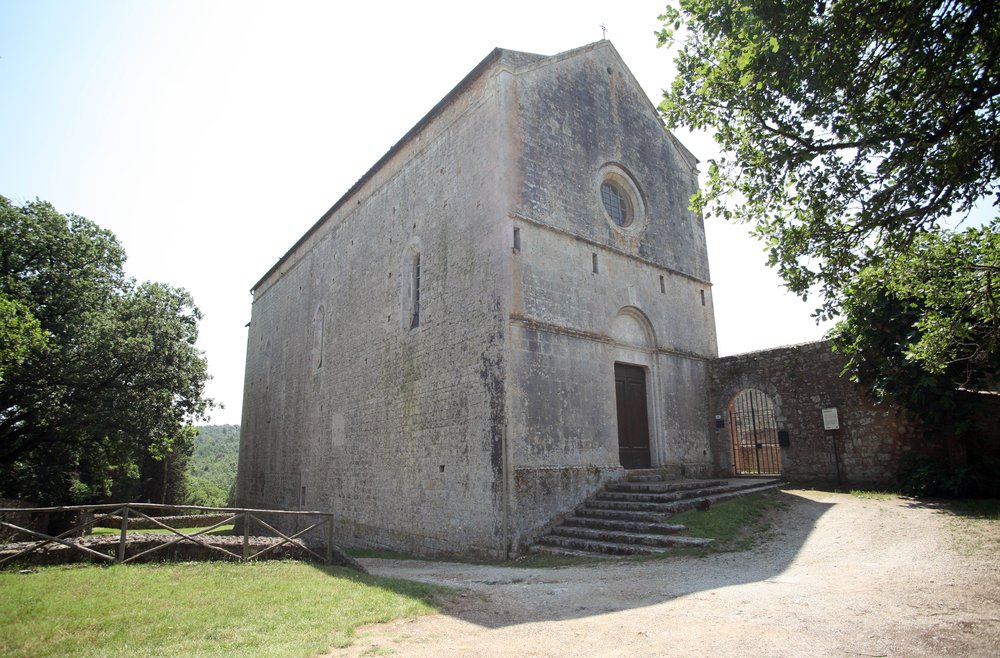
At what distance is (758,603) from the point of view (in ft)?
19.2

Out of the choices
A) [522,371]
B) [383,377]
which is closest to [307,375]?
[383,377]

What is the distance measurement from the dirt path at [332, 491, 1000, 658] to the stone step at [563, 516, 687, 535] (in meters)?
1.25

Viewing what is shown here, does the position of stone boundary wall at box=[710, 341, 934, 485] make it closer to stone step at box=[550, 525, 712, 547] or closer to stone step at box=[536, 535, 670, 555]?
stone step at box=[550, 525, 712, 547]

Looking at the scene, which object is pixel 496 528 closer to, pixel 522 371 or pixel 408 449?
pixel 522 371

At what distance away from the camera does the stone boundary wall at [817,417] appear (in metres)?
12.5

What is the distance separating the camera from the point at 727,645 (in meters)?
4.67

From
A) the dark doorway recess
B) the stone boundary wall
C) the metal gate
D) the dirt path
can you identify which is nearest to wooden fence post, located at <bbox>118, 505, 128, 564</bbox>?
the dirt path

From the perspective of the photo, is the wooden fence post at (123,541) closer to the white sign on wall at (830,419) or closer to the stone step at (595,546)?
the stone step at (595,546)

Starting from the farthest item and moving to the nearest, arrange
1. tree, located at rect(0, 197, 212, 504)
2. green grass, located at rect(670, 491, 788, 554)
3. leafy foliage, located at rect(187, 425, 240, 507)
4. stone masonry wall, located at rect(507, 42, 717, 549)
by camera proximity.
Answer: leafy foliage, located at rect(187, 425, 240, 507), tree, located at rect(0, 197, 212, 504), stone masonry wall, located at rect(507, 42, 717, 549), green grass, located at rect(670, 491, 788, 554)

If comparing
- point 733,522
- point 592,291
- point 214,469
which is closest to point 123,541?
point 733,522

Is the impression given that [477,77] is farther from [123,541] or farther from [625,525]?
[123,541]

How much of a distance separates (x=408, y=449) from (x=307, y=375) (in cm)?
860

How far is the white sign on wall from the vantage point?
13281 millimetres

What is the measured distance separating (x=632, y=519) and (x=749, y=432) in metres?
10.1
